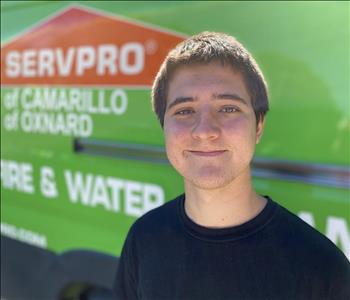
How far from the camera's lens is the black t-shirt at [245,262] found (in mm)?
1115

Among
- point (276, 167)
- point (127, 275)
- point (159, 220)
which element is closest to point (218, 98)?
point (159, 220)

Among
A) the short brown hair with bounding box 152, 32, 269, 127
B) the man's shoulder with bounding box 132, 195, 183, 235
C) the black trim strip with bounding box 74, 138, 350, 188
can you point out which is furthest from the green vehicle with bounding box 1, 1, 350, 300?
the man's shoulder with bounding box 132, 195, 183, 235

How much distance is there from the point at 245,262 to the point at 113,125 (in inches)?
46.4

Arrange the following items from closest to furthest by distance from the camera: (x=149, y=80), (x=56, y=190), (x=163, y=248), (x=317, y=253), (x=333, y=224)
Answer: (x=317, y=253) → (x=163, y=248) → (x=333, y=224) → (x=149, y=80) → (x=56, y=190)

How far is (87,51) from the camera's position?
227 cm

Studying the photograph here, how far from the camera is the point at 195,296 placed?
3.88 ft

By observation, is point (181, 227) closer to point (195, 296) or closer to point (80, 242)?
point (195, 296)

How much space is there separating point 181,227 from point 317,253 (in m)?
0.32

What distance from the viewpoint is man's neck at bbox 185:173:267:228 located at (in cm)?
121

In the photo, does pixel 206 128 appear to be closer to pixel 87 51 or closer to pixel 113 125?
pixel 113 125

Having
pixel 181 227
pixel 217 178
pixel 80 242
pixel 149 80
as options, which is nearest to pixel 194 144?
pixel 217 178

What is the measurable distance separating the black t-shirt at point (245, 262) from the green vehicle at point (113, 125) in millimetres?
463

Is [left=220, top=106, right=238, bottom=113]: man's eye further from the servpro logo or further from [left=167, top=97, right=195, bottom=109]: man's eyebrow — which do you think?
the servpro logo

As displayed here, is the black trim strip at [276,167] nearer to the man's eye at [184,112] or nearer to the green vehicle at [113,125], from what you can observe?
the green vehicle at [113,125]
